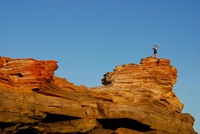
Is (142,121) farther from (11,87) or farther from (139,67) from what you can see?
(11,87)

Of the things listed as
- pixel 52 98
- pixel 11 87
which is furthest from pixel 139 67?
pixel 11 87

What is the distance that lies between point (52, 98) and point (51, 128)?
358cm

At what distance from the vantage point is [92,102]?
4453 cm

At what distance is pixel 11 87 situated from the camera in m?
38.3

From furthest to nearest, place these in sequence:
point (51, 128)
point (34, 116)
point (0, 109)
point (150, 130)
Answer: point (150, 130), point (51, 128), point (34, 116), point (0, 109)

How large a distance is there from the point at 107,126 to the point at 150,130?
6106 millimetres

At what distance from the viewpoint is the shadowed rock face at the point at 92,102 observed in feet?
124

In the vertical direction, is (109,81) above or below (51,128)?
above

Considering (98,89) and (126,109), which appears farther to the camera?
(98,89)

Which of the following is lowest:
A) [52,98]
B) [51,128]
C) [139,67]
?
[51,128]

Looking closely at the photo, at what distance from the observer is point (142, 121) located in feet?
151

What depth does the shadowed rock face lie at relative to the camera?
3794 cm

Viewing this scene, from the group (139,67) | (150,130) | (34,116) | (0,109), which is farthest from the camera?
(139,67)

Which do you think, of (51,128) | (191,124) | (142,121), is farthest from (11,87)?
(191,124)
